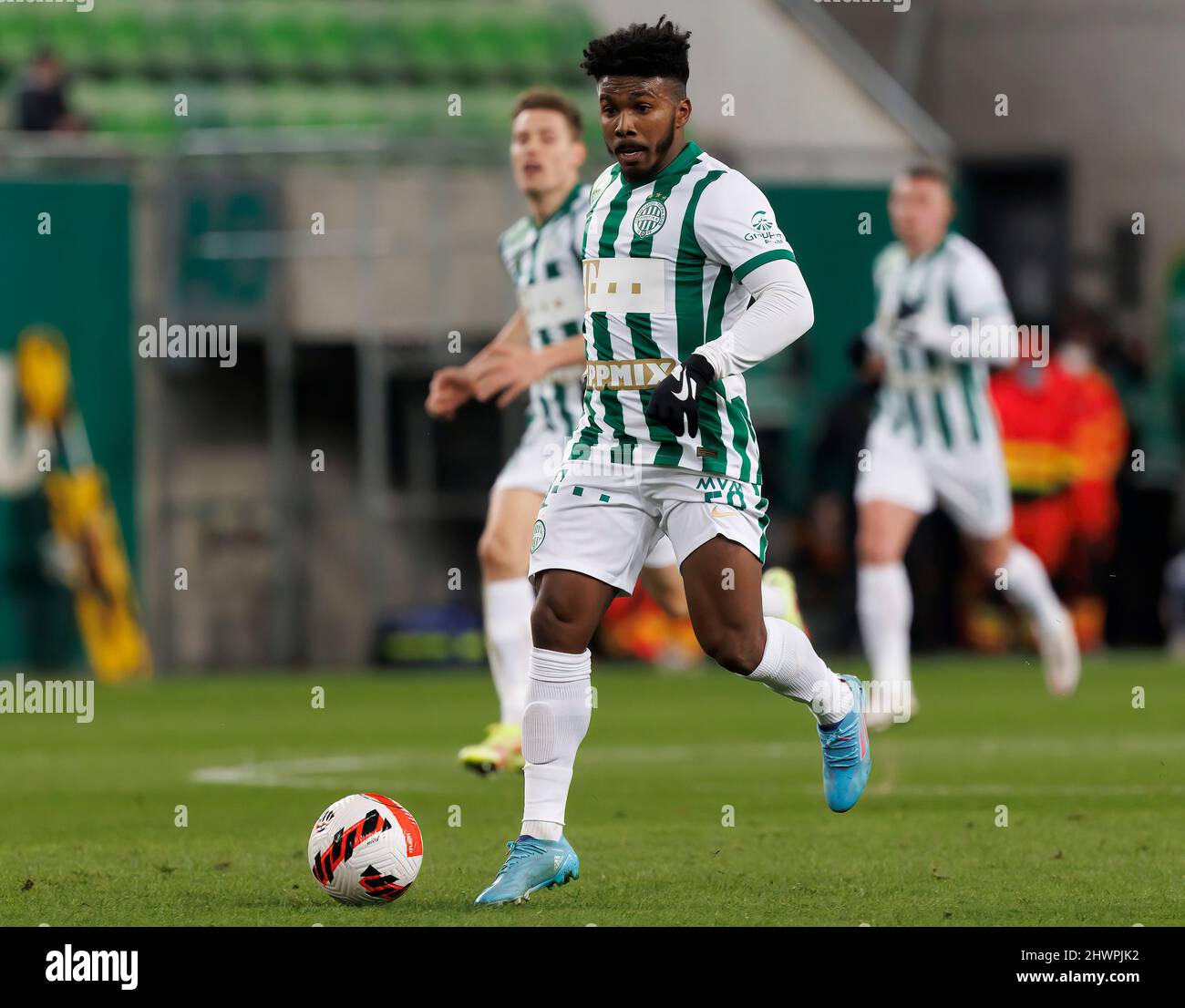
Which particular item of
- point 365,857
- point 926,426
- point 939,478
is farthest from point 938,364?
point 365,857

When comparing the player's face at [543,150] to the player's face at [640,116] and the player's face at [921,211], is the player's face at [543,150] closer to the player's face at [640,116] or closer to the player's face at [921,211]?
the player's face at [640,116]

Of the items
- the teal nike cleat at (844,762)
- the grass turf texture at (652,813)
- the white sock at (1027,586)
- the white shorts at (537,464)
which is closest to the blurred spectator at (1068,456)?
the grass turf texture at (652,813)

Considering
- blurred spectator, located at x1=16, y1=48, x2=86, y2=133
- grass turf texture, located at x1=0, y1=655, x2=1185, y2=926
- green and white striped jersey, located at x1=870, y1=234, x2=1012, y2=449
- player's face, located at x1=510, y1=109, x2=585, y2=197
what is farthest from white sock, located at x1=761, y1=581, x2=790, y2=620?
blurred spectator, located at x1=16, y1=48, x2=86, y2=133

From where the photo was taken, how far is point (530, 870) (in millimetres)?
5867

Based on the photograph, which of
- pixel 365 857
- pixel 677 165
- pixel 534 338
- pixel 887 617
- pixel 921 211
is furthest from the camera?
pixel 921 211

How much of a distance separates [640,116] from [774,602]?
9.55 ft

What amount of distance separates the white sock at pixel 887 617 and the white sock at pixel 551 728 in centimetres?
537

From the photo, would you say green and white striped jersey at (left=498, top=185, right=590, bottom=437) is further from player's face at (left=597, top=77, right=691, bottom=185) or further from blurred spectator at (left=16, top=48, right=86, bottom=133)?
blurred spectator at (left=16, top=48, right=86, bottom=133)

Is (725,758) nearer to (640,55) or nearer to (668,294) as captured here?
(668,294)

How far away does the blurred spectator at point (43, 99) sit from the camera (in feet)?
62.4
